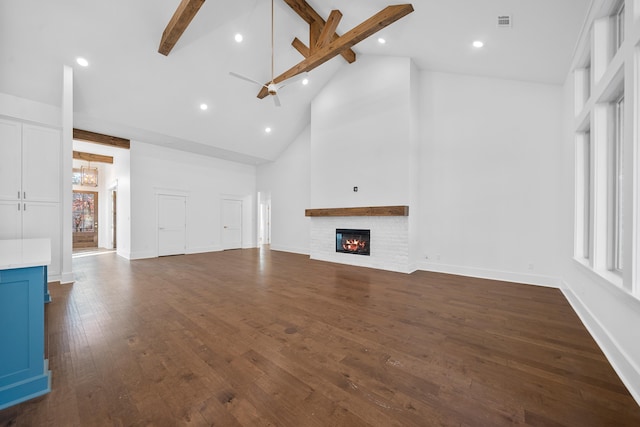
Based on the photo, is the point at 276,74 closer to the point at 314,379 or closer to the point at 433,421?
the point at 314,379

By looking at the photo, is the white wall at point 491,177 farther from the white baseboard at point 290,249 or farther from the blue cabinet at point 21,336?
the blue cabinet at point 21,336

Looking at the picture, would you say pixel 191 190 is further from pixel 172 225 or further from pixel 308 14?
pixel 308 14

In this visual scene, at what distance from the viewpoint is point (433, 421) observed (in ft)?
4.62

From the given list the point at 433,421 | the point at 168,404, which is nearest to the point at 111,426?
the point at 168,404

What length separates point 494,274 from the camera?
454 cm

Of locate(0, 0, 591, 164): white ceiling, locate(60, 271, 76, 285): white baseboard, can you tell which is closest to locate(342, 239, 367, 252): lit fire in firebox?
locate(0, 0, 591, 164): white ceiling

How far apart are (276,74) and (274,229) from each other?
15.9ft

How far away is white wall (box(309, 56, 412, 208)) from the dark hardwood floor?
2575 millimetres

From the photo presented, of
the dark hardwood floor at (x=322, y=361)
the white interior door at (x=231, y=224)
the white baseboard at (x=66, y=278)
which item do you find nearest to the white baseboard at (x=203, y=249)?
the white interior door at (x=231, y=224)

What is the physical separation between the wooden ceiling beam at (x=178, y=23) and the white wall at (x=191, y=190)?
348cm

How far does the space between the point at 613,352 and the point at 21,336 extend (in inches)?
165

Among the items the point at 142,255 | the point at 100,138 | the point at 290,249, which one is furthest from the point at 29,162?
the point at 290,249

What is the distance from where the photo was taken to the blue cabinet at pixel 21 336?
1535mm

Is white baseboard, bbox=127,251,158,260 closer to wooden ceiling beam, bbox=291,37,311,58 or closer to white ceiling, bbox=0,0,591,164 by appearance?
white ceiling, bbox=0,0,591,164
